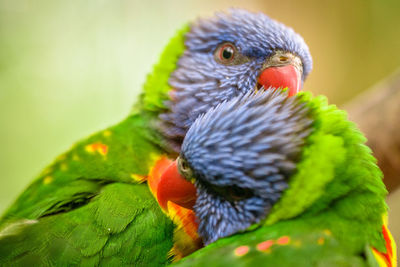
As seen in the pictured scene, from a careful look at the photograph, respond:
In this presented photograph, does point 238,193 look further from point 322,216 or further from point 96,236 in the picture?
point 96,236

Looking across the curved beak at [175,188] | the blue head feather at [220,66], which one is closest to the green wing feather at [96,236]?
the curved beak at [175,188]

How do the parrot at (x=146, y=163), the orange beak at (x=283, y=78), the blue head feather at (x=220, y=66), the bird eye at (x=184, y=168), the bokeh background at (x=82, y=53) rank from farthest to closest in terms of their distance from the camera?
the bokeh background at (x=82, y=53) < the blue head feather at (x=220, y=66) < the orange beak at (x=283, y=78) < the parrot at (x=146, y=163) < the bird eye at (x=184, y=168)

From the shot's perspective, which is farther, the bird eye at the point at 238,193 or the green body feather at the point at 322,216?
the bird eye at the point at 238,193

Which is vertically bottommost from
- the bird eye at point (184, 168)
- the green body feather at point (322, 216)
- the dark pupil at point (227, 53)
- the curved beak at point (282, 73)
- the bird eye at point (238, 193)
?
the green body feather at point (322, 216)

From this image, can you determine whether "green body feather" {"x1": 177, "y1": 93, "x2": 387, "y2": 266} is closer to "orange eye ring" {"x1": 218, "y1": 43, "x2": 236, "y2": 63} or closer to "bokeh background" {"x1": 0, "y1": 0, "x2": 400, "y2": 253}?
"orange eye ring" {"x1": 218, "y1": 43, "x2": 236, "y2": 63}

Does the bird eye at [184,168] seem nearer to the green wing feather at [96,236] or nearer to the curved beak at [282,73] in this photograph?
the green wing feather at [96,236]

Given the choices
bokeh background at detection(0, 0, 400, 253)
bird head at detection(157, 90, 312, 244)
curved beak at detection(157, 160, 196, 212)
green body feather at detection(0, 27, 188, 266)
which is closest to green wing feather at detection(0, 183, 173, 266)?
green body feather at detection(0, 27, 188, 266)

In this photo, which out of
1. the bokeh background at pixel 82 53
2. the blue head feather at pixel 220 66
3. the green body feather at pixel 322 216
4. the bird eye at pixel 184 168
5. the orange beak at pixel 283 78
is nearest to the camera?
the green body feather at pixel 322 216
